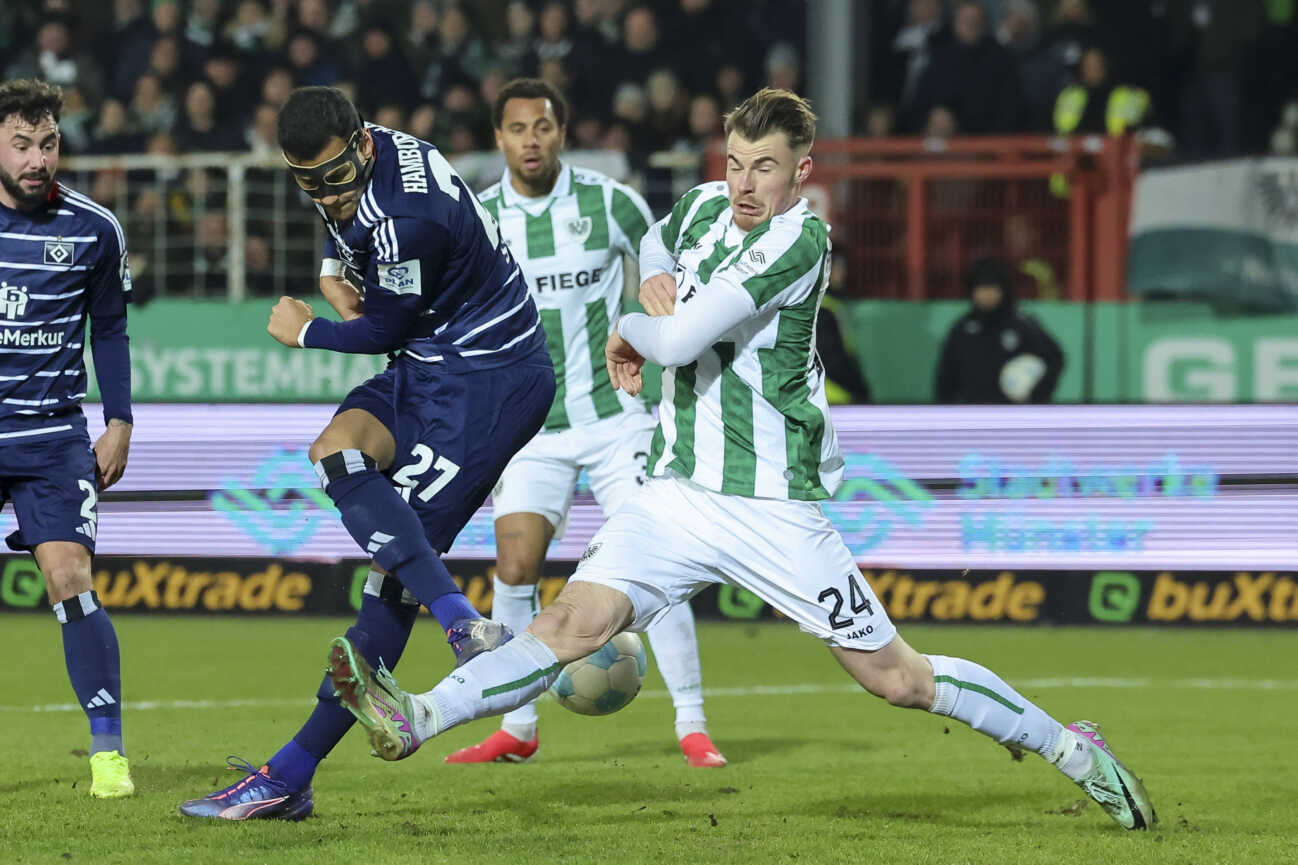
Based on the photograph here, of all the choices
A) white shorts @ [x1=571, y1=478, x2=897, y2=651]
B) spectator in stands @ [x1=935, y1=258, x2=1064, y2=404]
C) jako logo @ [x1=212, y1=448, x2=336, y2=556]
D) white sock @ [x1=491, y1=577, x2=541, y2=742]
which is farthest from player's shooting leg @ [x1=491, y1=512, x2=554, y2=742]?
spectator in stands @ [x1=935, y1=258, x2=1064, y2=404]

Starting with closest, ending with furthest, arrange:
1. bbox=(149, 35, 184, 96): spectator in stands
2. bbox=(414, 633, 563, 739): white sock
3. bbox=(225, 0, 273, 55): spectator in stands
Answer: bbox=(414, 633, 563, 739): white sock < bbox=(149, 35, 184, 96): spectator in stands < bbox=(225, 0, 273, 55): spectator in stands

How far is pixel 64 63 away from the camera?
1614 centimetres

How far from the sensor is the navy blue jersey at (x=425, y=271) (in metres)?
5.48

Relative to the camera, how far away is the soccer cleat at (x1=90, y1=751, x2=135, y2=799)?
6.19 meters

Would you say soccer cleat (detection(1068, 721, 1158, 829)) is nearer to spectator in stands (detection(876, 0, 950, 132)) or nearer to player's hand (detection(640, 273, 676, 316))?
player's hand (detection(640, 273, 676, 316))

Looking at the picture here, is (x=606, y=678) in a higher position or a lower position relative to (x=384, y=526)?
lower

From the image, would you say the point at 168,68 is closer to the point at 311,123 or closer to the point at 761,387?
the point at 311,123

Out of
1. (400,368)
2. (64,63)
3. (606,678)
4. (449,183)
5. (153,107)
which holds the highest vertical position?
(64,63)

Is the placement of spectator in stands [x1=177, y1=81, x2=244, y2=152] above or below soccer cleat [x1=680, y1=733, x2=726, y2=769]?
above

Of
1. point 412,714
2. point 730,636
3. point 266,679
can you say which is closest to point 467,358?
point 412,714

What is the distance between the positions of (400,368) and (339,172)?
2.11 ft

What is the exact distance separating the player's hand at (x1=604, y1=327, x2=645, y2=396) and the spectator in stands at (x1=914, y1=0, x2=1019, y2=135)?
9053 mm

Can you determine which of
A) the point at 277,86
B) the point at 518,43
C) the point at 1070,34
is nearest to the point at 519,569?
the point at 1070,34

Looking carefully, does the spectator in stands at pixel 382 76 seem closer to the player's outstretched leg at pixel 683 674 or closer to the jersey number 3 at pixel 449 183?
the player's outstretched leg at pixel 683 674
